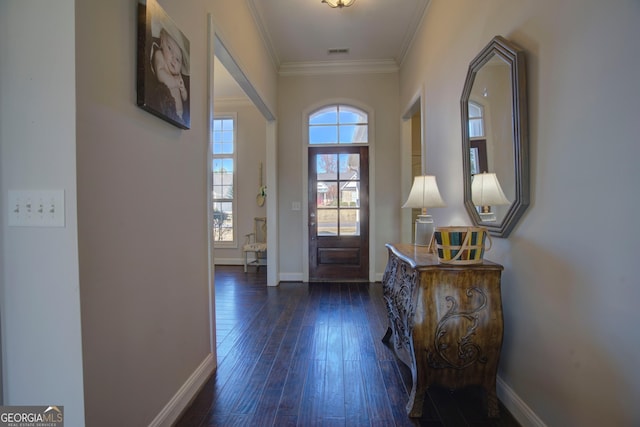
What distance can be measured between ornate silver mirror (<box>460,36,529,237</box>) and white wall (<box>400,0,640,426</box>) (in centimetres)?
5

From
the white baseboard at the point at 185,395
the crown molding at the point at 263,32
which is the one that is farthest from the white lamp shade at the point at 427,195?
the crown molding at the point at 263,32

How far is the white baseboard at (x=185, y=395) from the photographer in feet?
4.64

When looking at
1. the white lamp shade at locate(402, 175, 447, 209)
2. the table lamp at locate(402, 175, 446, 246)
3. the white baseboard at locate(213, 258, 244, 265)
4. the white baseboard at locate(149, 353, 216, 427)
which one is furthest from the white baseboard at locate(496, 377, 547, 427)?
the white baseboard at locate(213, 258, 244, 265)

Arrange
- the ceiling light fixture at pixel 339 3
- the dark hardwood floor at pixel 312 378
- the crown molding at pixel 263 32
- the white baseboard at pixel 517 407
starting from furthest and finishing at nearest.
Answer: the crown molding at pixel 263 32 < the ceiling light fixture at pixel 339 3 < the dark hardwood floor at pixel 312 378 < the white baseboard at pixel 517 407

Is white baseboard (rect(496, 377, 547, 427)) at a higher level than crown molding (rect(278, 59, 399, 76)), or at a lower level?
lower

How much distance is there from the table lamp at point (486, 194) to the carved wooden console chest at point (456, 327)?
0.37 m

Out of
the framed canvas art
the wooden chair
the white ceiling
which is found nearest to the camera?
the framed canvas art

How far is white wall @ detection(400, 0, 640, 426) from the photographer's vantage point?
944mm

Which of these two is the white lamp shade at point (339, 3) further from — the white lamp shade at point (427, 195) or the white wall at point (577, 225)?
the white lamp shade at point (427, 195)

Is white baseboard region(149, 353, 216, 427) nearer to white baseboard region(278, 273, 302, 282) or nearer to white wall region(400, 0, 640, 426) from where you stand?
white wall region(400, 0, 640, 426)

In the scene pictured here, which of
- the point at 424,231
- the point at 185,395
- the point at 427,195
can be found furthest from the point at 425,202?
the point at 185,395

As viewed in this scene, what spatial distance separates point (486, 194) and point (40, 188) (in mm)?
2079

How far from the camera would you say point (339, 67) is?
13.8 ft

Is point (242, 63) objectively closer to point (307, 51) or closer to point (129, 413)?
point (307, 51)
